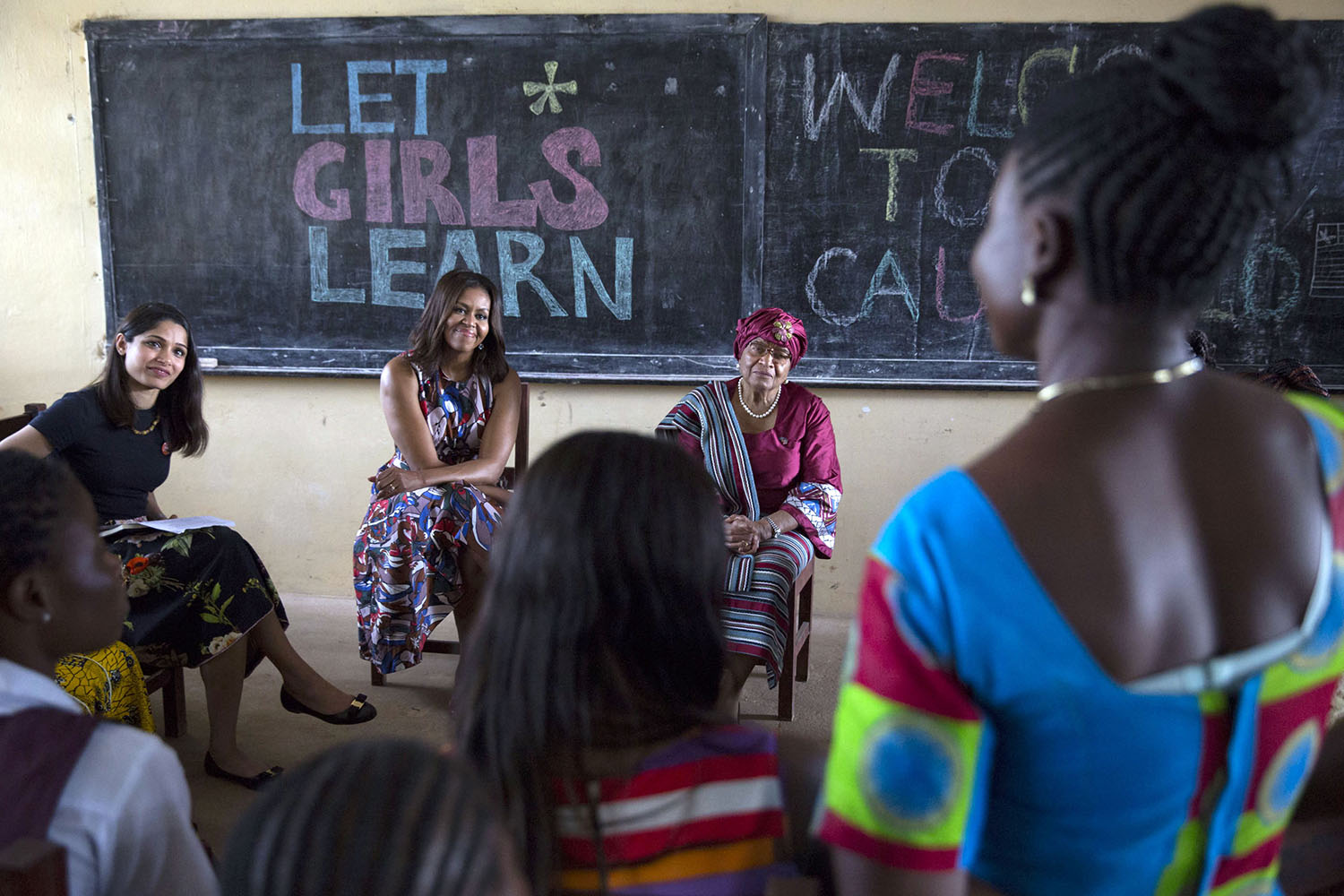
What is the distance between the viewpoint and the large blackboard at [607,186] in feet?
10.5

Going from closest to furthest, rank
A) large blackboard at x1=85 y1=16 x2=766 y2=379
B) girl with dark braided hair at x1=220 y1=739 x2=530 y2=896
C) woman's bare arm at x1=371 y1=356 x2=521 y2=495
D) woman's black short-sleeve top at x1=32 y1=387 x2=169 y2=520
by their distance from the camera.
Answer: girl with dark braided hair at x1=220 y1=739 x2=530 y2=896, woman's black short-sleeve top at x1=32 y1=387 x2=169 y2=520, woman's bare arm at x1=371 y1=356 x2=521 y2=495, large blackboard at x1=85 y1=16 x2=766 y2=379

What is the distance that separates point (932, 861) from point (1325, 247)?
134 inches

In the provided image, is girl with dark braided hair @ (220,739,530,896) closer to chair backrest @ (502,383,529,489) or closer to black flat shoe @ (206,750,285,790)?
black flat shoe @ (206,750,285,790)

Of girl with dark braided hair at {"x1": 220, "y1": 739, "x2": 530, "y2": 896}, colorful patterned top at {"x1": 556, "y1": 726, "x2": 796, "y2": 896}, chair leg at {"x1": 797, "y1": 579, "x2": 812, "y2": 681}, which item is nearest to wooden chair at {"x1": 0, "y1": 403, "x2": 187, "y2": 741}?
chair leg at {"x1": 797, "y1": 579, "x2": 812, "y2": 681}

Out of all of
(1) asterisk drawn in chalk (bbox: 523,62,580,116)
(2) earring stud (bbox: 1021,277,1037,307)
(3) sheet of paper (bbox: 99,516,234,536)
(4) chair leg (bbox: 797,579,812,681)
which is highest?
(1) asterisk drawn in chalk (bbox: 523,62,580,116)

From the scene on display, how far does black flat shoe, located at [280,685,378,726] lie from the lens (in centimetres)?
242

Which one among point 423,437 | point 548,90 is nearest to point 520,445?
point 423,437

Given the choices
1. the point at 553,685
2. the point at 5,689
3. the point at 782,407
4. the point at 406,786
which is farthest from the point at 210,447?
the point at 406,786

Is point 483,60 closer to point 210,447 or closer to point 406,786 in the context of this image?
point 210,447

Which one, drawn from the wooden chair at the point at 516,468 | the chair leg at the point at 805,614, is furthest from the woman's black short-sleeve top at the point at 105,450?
the chair leg at the point at 805,614

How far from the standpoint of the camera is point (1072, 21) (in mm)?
3148

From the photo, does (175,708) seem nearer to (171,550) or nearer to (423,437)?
(171,550)

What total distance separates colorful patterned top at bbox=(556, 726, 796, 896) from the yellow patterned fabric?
1460mm

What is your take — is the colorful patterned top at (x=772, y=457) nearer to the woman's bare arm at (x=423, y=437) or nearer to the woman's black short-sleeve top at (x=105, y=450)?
the woman's bare arm at (x=423, y=437)
